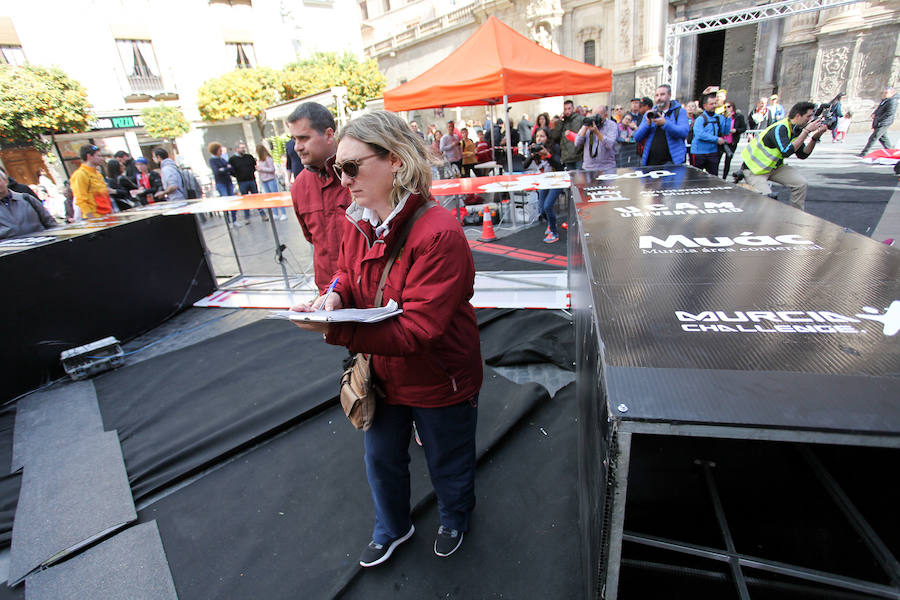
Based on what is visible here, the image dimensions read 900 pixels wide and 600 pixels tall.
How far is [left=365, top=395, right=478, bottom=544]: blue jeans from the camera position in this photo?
5.81 ft

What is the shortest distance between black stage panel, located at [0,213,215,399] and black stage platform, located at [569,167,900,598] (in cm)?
485

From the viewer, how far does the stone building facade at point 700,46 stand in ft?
49.5

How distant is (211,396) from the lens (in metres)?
3.62

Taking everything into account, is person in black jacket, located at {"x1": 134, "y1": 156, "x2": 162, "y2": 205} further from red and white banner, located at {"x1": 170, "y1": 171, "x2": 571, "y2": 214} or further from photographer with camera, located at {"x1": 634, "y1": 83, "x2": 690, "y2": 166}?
photographer with camera, located at {"x1": 634, "y1": 83, "x2": 690, "y2": 166}

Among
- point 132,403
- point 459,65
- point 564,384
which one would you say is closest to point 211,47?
point 459,65

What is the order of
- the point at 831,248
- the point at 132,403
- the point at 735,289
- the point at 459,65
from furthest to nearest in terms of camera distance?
1. the point at 459,65
2. the point at 132,403
3. the point at 831,248
4. the point at 735,289

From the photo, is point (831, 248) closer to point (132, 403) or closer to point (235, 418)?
point (235, 418)

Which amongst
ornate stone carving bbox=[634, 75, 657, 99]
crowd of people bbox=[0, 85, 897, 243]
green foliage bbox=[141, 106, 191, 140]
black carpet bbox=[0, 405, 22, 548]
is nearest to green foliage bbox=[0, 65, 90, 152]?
green foliage bbox=[141, 106, 191, 140]

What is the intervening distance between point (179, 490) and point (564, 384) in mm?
2681

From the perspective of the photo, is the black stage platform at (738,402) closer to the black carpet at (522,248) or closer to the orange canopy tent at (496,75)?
the black carpet at (522,248)

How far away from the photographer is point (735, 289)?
1.24m

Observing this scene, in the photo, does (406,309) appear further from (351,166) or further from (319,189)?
(319,189)

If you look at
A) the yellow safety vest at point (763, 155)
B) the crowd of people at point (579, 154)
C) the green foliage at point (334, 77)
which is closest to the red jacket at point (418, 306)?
the crowd of people at point (579, 154)

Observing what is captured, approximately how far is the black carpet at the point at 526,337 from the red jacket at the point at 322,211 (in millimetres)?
1632
